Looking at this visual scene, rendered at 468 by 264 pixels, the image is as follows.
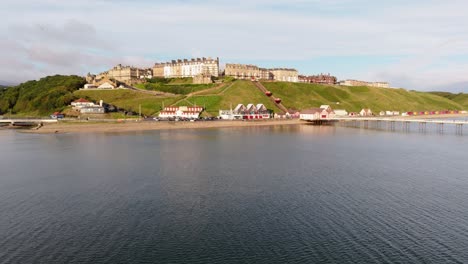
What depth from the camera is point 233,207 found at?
31547 millimetres

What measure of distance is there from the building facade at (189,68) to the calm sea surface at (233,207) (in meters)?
128

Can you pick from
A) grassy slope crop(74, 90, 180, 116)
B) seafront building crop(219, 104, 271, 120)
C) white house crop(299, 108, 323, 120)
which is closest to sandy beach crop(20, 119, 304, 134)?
seafront building crop(219, 104, 271, 120)

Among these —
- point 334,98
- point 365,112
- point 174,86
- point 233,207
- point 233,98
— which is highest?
point 174,86

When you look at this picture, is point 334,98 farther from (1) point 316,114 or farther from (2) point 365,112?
(1) point 316,114

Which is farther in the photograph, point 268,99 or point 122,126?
point 268,99

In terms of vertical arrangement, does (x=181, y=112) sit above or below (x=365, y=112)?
above

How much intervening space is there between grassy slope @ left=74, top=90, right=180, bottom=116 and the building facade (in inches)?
1559

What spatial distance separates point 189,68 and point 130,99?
50265 millimetres

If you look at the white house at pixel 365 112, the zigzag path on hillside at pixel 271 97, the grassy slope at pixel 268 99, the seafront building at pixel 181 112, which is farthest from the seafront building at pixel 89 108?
the white house at pixel 365 112

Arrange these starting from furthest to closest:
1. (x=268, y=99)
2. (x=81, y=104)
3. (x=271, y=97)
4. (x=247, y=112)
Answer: (x=271, y=97) → (x=268, y=99) → (x=247, y=112) → (x=81, y=104)

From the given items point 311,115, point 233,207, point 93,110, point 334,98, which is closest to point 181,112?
point 93,110

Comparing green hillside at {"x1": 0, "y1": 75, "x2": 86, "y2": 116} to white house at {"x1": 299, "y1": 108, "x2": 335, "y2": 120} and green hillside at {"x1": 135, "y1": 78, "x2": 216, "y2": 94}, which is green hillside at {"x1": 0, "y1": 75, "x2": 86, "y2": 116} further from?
white house at {"x1": 299, "y1": 108, "x2": 335, "y2": 120}

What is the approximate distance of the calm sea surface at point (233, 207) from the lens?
23156 millimetres

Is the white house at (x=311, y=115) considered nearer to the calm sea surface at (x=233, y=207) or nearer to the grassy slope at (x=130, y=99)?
the grassy slope at (x=130, y=99)
